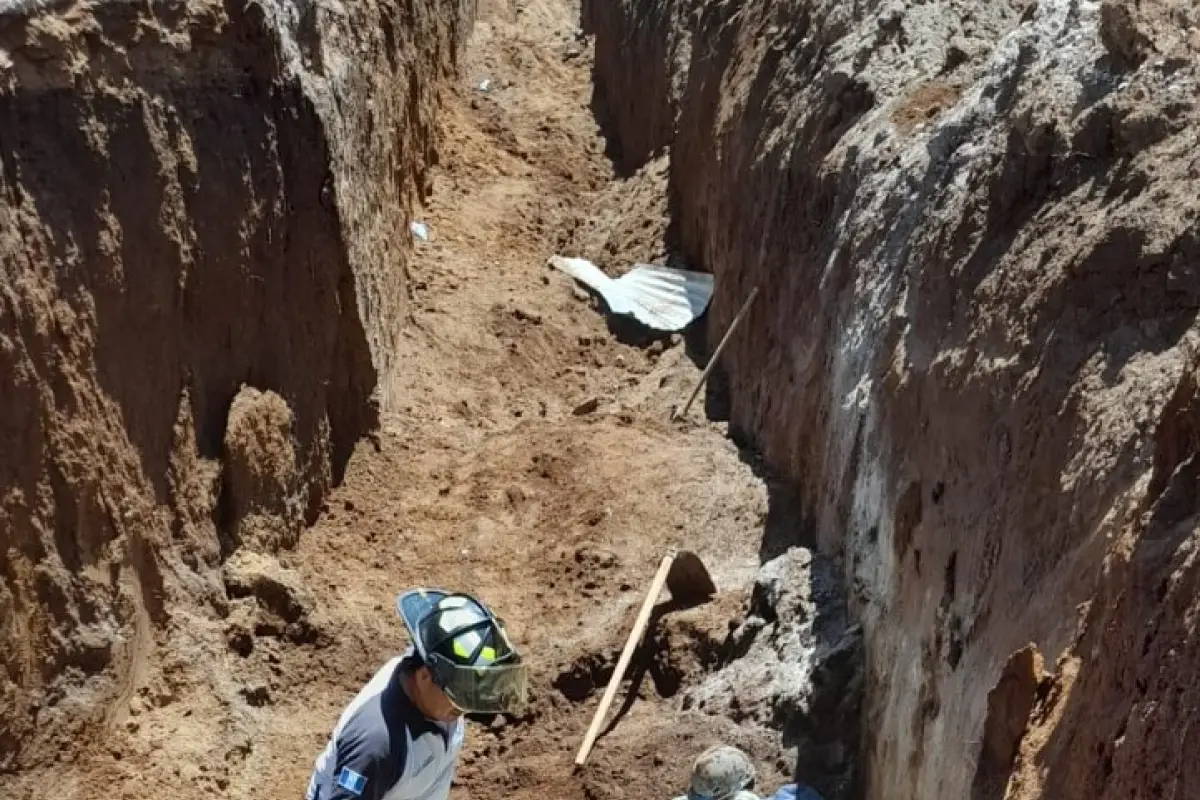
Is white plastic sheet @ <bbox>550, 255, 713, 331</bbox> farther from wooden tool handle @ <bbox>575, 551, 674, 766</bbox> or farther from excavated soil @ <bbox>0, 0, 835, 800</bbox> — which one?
wooden tool handle @ <bbox>575, 551, 674, 766</bbox>

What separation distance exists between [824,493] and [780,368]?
128cm

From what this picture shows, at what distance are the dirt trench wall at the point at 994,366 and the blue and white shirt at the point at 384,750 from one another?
1596 mm

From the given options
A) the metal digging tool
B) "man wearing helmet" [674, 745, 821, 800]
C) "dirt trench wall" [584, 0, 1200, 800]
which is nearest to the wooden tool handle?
the metal digging tool

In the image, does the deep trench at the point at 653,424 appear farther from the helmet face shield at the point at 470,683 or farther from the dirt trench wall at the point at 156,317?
the helmet face shield at the point at 470,683

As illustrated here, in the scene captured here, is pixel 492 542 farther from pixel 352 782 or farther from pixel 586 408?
pixel 352 782

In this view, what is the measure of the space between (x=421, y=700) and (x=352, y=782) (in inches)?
12.0

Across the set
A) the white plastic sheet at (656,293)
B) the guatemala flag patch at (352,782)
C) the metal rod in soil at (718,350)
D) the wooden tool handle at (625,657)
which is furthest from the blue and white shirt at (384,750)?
the white plastic sheet at (656,293)

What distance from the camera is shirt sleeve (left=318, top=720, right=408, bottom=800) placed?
13.8ft

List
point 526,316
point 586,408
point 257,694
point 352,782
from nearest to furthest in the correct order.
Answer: point 352,782 < point 257,694 < point 586,408 < point 526,316

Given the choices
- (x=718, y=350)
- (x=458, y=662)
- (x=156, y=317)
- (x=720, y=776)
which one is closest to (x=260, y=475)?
(x=156, y=317)

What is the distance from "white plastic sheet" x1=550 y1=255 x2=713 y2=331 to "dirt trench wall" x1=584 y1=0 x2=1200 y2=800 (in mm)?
921

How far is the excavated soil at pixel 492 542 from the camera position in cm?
662

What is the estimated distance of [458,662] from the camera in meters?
4.21

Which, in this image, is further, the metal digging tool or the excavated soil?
the metal digging tool
